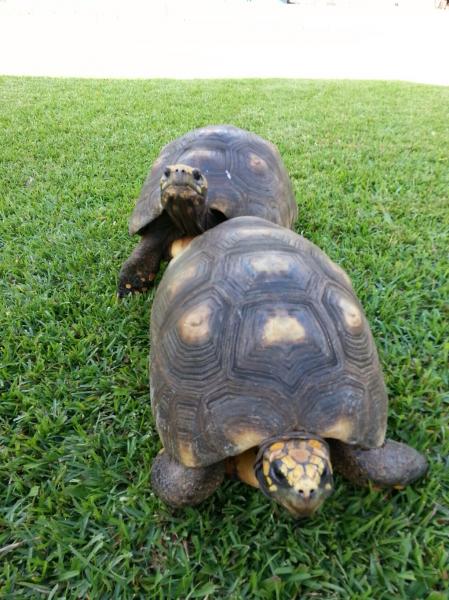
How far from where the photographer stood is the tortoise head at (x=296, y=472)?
4.57 ft

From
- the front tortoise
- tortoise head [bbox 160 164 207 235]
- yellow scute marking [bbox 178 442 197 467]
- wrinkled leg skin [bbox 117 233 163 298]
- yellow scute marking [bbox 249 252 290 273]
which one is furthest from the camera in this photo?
wrinkled leg skin [bbox 117 233 163 298]

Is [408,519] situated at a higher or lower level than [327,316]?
lower

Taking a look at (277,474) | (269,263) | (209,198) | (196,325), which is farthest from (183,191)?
(277,474)

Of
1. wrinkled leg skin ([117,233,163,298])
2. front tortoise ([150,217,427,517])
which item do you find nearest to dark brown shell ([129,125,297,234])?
wrinkled leg skin ([117,233,163,298])

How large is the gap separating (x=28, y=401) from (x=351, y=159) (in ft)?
12.2

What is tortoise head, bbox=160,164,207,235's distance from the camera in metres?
2.36

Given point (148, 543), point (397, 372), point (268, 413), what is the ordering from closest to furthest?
point (268, 413), point (148, 543), point (397, 372)

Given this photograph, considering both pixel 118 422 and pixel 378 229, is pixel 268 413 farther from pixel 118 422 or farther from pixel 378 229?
pixel 378 229

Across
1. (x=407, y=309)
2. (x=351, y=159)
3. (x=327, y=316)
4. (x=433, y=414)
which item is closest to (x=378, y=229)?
(x=407, y=309)

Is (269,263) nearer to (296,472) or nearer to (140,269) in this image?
(296,472)

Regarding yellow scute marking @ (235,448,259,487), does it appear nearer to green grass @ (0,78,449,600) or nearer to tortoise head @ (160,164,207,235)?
green grass @ (0,78,449,600)

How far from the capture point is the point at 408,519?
1713mm

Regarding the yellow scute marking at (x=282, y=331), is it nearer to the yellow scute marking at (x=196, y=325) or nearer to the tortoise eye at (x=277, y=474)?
the yellow scute marking at (x=196, y=325)

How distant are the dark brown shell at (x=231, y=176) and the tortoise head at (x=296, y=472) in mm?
1515
